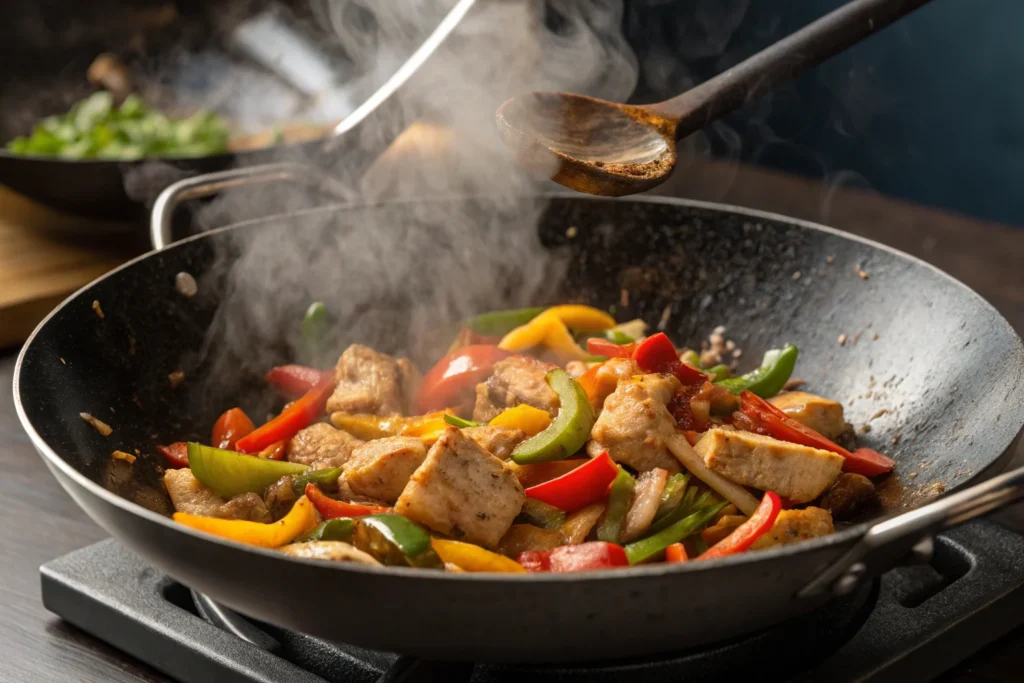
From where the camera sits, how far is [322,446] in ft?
5.97

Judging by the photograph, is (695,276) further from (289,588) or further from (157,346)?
(289,588)

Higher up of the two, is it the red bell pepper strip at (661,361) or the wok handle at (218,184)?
the wok handle at (218,184)

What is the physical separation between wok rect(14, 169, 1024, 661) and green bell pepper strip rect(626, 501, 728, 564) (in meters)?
0.28

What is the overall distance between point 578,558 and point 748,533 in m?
0.27

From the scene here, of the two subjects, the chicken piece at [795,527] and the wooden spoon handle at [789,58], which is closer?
the chicken piece at [795,527]

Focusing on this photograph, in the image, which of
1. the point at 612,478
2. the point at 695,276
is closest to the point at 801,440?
the point at 612,478

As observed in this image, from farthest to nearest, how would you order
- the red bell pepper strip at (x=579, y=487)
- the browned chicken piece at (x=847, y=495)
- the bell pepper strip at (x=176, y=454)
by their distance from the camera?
the bell pepper strip at (x=176, y=454)
the browned chicken piece at (x=847, y=495)
the red bell pepper strip at (x=579, y=487)

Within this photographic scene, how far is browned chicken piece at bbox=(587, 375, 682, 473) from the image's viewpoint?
5.32 feet

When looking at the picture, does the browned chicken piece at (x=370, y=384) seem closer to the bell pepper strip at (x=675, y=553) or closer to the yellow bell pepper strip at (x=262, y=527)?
the yellow bell pepper strip at (x=262, y=527)

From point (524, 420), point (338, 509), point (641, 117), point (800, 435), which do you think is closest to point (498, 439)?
point (524, 420)

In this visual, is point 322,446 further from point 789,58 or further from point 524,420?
point 789,58

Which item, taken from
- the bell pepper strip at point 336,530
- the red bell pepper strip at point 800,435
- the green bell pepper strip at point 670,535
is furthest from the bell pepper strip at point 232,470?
the red bell pepper strip at point 800,435

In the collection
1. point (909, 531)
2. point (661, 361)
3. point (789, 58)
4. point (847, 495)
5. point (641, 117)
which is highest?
point (789, 58)

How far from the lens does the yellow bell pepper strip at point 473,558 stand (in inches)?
52.7
